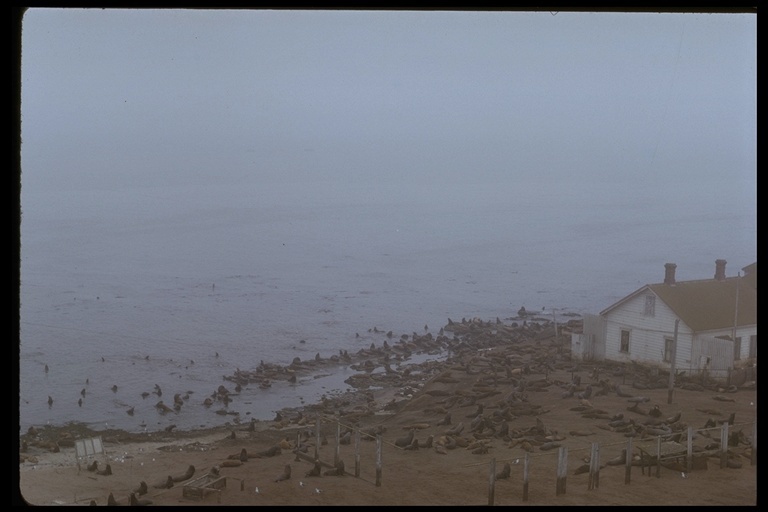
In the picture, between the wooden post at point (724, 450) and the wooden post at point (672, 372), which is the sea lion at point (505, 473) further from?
the wooden post at point (672, 372)

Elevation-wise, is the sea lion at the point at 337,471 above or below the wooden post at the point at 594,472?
below

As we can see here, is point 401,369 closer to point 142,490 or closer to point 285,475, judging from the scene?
point 285,475

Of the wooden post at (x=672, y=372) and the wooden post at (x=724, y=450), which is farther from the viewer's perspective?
the wooden post at (x=672, y=372)

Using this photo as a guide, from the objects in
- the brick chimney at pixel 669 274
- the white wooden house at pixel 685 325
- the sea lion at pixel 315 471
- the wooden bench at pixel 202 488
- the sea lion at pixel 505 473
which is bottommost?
the wooden bench at pixel 202 488

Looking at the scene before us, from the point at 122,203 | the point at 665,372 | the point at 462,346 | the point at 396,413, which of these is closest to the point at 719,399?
the point at 665,372

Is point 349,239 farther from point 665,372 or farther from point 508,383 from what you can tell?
point 665,372

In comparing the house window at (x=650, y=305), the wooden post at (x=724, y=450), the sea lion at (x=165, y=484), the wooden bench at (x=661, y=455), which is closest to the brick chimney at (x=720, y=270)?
the house window at (x=650, y=305)
